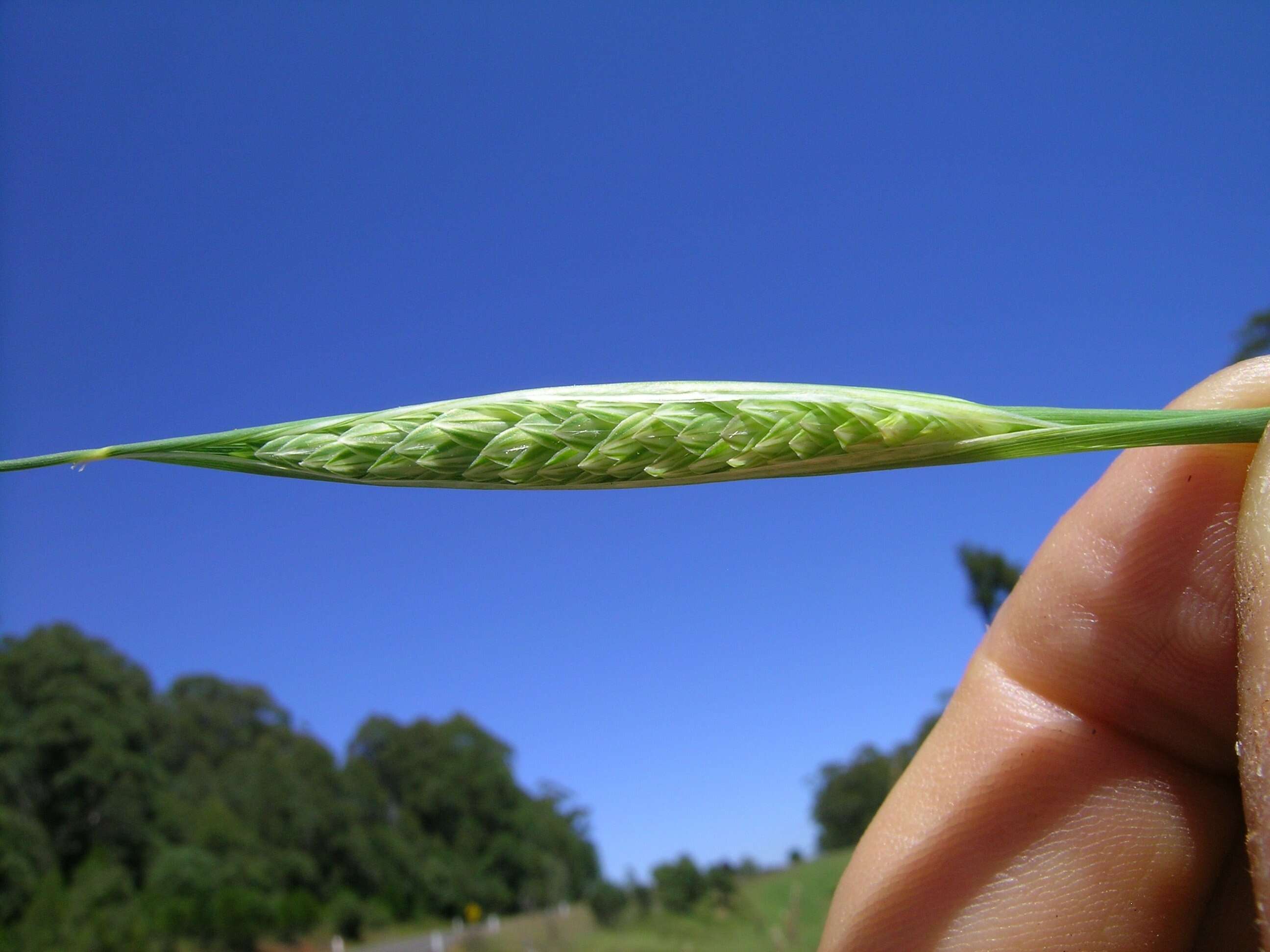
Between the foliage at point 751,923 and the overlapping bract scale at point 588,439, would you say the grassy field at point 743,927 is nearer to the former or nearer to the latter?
the foliage at point 751,923

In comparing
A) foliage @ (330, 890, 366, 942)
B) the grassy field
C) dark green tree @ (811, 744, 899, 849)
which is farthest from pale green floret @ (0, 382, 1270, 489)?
foliage @ (330, 890, 366, 942)

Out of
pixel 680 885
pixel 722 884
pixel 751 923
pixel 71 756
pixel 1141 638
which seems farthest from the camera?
pixel 71 756

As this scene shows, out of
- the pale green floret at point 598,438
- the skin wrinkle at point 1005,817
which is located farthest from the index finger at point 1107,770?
the pale green floret at point 598,438

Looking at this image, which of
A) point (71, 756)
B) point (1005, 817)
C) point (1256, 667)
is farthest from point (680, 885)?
point (71, 756)

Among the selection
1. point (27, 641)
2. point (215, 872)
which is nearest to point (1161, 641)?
point (215, 872)

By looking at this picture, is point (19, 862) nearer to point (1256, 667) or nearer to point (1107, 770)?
point (1107, 770)

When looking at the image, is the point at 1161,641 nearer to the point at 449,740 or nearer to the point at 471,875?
the point at 471,875
